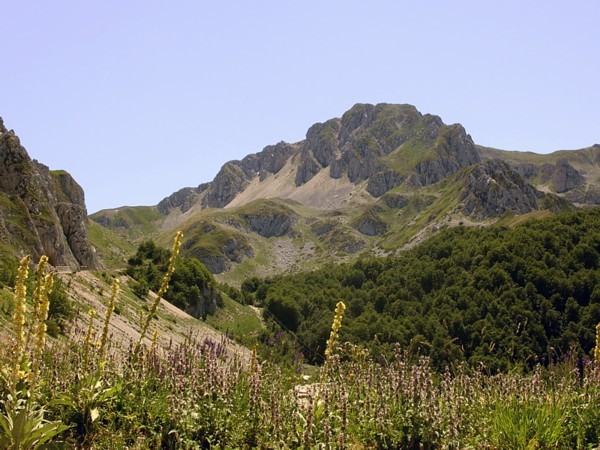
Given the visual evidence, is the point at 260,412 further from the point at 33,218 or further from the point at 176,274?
the point at 176,274

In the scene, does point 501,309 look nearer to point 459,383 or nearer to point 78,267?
point 78,267

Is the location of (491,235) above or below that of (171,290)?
above

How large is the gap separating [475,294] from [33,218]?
116027 millimetres

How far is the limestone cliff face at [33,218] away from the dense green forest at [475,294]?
195ft

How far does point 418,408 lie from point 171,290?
8064cm

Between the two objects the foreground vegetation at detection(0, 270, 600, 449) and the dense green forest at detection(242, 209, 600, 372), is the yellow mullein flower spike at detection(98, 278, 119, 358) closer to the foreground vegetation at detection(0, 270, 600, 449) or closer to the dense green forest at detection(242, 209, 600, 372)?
the foreground vegetation at detection(0, 270, 600, 449)

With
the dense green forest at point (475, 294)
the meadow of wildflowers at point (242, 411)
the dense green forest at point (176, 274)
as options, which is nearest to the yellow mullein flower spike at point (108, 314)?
the meadow of wildflowers at point (242, 411)

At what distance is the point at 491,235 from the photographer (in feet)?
558

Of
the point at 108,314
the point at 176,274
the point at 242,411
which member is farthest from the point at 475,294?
the point at 108,314

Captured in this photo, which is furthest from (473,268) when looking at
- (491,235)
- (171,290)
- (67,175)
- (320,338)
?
(67,175)

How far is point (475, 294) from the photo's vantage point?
132000mm

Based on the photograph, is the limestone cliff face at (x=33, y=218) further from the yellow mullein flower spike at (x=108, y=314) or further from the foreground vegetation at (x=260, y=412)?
the yellow mullein flower spike at (x=108, y=314)

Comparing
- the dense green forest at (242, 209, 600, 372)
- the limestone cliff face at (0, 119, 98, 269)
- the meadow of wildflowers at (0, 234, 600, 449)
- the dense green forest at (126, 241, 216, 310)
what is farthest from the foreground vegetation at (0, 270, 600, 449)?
the dense green forest at (242, 209, 600, 372)

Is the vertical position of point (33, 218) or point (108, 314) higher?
point (33, 218)
